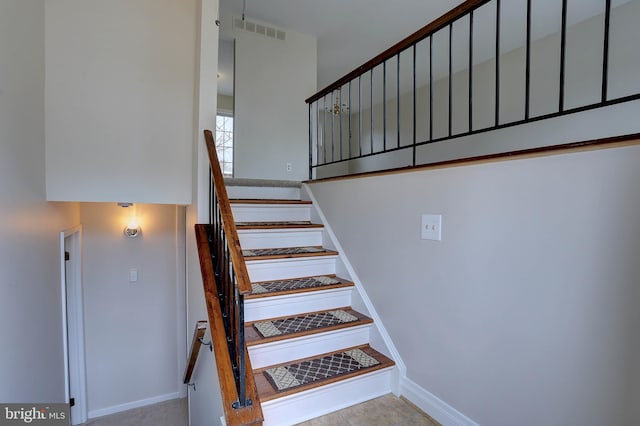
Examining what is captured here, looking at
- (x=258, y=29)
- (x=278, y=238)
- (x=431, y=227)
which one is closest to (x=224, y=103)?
(x=258, y=29)

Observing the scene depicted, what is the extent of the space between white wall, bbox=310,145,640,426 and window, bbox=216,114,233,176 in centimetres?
514

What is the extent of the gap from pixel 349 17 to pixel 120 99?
272cm

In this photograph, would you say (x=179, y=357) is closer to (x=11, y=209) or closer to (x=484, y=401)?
(x=11, y=209)

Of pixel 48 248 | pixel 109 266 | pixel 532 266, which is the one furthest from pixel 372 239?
pixel 109 266

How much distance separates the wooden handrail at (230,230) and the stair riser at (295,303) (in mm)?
680

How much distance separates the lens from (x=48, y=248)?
2.25 meters

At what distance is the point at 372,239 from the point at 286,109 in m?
2.73

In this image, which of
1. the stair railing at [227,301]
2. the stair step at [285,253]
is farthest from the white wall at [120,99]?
the stair step at [285,253]

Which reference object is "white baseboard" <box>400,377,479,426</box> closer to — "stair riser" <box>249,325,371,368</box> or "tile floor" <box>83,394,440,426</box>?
"tile floor" <box>83,394,440,426</box>

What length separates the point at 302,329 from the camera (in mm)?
2023

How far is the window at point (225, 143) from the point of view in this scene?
6.54 metres

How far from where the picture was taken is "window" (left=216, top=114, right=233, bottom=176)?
257 inches

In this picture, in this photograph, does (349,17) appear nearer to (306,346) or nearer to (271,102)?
(271,102)

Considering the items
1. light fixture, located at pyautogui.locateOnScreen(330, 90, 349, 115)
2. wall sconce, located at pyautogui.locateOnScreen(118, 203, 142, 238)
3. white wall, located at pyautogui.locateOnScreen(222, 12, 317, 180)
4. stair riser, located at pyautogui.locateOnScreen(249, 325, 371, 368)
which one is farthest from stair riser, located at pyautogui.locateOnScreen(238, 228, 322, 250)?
wall sconce, located at pyautogui.locateOnScreen(118, 203, 142, 238)
